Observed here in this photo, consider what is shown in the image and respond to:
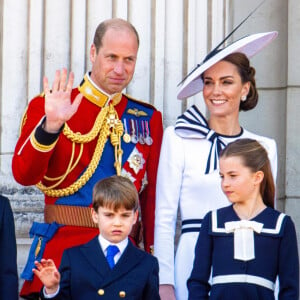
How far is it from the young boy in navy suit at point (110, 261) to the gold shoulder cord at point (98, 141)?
1.61ft

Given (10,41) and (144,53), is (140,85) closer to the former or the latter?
(144,53)

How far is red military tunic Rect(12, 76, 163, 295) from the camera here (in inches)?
249

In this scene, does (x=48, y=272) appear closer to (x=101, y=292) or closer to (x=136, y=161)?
(x=101, y=292)

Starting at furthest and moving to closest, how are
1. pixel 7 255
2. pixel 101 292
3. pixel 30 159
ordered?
1. pixel 30 159
2. pixel 7 255
3. pixel 101 292

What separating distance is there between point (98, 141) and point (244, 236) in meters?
1.00

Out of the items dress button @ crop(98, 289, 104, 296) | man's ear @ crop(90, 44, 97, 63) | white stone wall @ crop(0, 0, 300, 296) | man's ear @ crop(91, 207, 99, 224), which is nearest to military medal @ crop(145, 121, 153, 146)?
man's ear @ crop(90, 44, 97, 63)

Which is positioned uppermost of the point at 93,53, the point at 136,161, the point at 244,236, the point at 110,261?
the point at 93,53

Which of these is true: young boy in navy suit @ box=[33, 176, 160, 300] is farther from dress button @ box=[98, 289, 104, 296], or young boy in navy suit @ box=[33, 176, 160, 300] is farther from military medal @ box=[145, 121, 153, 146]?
military medal @ box=[145, 121, 153, 146]

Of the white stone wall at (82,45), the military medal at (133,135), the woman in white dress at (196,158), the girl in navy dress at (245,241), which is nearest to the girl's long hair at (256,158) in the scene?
the girl in navy dress at (245,241)

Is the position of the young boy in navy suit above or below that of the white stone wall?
below

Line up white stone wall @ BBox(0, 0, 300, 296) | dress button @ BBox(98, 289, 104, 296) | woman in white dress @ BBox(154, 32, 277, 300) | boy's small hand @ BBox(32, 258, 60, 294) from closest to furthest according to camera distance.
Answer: boy's small hand @ BBox(32, 258, 60, 294) < dress button @ BBox(98, 289, 104, 296) < woman in white dress @ BBox(154, 32, 277, 300) < white stone wall @ BBox(0, 0, 300, 296)

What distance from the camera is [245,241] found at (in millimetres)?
5969

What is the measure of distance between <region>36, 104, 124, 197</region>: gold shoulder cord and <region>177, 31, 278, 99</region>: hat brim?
0.37 metres

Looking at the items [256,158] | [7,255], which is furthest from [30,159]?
[256,158]
